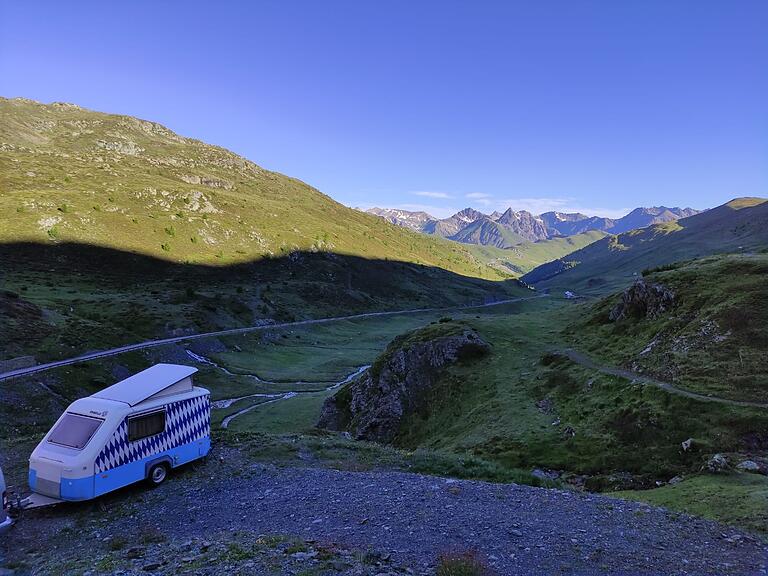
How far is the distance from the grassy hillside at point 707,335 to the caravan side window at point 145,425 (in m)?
37.1

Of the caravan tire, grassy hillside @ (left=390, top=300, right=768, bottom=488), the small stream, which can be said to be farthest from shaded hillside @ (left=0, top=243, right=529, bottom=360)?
grassy hillside @ (left=390, top=300, right=768, bottom=488)

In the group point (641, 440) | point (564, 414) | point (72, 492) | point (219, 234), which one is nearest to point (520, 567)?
point (72, 492)

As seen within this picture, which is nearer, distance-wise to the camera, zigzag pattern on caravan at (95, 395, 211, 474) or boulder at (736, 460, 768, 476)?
zigzag pattern on caravan at (95, 395, 211, 474)

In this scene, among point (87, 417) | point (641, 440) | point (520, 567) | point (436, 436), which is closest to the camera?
point (520, 567)

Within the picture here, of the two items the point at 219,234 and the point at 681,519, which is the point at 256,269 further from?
the point at 681,519

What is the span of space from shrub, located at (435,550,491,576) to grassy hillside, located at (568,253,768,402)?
28.7 meters

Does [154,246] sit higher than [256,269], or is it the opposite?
[154,246]

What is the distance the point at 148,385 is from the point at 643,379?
126ft

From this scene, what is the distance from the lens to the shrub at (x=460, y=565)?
41.7ft

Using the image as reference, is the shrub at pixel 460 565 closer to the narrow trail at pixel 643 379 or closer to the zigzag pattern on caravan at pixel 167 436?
the zigzag pattern on caravan at pixel 167 436

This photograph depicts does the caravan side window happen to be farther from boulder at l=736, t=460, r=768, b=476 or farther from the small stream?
the small stream

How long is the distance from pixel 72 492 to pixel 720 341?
47266 millimetres

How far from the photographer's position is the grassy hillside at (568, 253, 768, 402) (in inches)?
1330

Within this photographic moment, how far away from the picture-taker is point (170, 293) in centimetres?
12556
